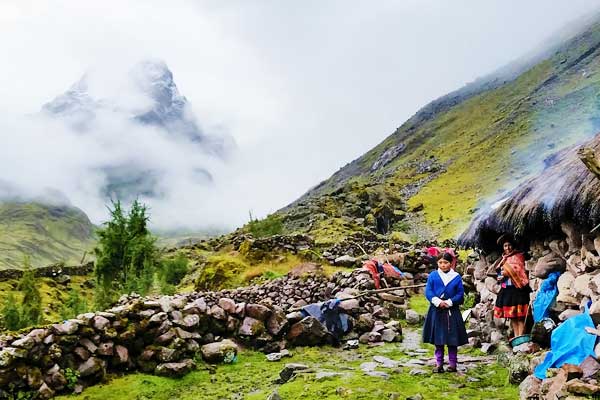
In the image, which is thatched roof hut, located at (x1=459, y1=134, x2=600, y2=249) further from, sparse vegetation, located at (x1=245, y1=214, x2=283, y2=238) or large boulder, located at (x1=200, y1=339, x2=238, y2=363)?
sparse vegetation, located at (x1=245, y1=214, x2=283, y2=238)

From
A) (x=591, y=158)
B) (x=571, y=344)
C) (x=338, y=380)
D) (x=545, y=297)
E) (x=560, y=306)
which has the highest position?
(x=591, y=158)

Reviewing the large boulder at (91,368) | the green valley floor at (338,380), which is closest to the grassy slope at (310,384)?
the green valley floor at (338,380)

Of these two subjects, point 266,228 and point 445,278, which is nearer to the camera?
point 445,278

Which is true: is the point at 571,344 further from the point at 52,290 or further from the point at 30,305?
the point at 52,290

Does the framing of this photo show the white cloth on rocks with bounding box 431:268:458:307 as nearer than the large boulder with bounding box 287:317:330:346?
Yes

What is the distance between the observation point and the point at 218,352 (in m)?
9.85

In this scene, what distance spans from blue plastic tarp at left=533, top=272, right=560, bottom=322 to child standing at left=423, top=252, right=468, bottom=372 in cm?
128

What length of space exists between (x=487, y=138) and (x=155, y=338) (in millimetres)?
120474

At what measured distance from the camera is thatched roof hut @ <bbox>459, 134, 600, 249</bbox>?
743 cm

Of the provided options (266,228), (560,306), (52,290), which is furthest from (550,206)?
(52,290)

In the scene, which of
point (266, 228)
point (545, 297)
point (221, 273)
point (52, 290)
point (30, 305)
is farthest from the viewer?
point (52, 290)

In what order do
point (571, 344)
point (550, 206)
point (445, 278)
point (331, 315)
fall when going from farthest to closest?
1. point (331, 315)
2. point (445, 278)
3. point (550, 206)
4. point (571, 344)

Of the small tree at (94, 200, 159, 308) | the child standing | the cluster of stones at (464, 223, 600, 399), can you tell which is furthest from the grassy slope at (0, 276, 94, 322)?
the cluster of stones at (464, 223, 600, 399)

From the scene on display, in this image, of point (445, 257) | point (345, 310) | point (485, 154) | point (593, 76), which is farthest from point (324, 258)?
point (593, 76)
